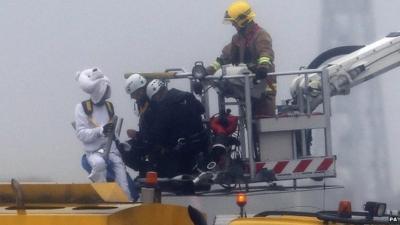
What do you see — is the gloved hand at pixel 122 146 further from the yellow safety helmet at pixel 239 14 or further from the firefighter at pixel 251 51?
the yellow safety helmet at pixel 239 14

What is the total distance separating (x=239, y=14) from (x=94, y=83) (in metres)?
1.12

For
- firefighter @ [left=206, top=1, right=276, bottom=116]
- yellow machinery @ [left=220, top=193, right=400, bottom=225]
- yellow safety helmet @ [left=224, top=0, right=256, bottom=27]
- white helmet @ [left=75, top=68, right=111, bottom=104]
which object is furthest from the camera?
yellow safety helmet @ [left=224, top=0, right=256, bottom=27]

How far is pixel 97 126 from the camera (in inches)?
287

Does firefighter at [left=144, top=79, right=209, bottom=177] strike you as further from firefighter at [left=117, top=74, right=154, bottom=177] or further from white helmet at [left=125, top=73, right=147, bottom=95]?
white helmet at [left=125, top=73, right=147, bottom=95]

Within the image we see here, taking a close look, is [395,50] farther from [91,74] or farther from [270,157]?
[91,74]

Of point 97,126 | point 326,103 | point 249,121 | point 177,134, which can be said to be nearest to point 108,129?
point 97,126

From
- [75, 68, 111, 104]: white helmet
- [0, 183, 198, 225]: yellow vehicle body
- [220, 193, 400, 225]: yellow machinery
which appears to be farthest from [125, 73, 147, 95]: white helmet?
[220, 193, 400, 225]: yellow machinery

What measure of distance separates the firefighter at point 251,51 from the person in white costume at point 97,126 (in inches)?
29.5

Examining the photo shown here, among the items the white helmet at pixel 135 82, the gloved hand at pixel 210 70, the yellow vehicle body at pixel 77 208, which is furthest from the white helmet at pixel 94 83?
the yellow vehicle body at pixel 77 208

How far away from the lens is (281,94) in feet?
25.3

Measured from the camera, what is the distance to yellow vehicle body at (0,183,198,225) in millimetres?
3830

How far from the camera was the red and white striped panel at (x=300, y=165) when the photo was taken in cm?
715

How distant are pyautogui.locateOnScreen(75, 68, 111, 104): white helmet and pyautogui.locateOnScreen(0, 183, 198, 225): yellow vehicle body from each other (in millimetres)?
2559

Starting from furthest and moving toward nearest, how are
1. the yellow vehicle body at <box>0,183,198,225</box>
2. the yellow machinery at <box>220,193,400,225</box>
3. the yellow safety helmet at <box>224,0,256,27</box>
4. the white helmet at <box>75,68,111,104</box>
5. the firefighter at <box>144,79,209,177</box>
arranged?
the yellow safety helmet at <box>224,0,256,27</box>, the firefighter at <box>144,79,209,177</box>, the white helmet at <box>75,68,111,104</box>, the yellow machinery at <box>220,193,400,225</box>, the yellow vehicle body at <box>0,183,198,225</box>
